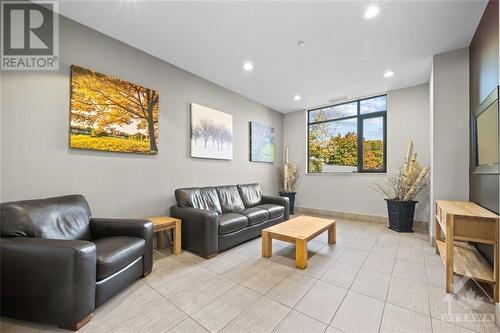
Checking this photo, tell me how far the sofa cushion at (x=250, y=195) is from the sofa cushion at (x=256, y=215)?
0.55 meters

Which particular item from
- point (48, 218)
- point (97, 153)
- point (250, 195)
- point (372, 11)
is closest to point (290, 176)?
point (250, 195)

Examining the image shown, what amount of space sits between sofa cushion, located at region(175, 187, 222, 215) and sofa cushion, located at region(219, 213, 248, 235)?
459 mm

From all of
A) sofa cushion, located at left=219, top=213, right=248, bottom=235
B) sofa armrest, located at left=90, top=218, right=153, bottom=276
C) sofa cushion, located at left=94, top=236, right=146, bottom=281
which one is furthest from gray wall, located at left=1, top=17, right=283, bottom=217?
sofa cushion, located at left=219, top=213, right=248, bottom=235

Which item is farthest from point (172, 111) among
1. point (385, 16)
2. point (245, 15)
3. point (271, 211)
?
point (385, 16)

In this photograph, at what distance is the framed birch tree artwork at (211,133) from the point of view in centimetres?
376

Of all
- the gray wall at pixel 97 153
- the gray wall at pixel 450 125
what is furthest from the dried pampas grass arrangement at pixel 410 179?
the gray wall at pixel 97 153

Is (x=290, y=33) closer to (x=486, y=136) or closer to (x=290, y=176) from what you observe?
(x=486, y=136)

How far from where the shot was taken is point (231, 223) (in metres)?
3.06

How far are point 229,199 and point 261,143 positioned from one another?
2.04m

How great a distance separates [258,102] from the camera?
5363mm

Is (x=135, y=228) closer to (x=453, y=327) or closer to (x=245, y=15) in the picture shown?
(x=245, y=15)

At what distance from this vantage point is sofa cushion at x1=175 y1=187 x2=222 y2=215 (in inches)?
128

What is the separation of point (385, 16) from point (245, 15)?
1557 mm
